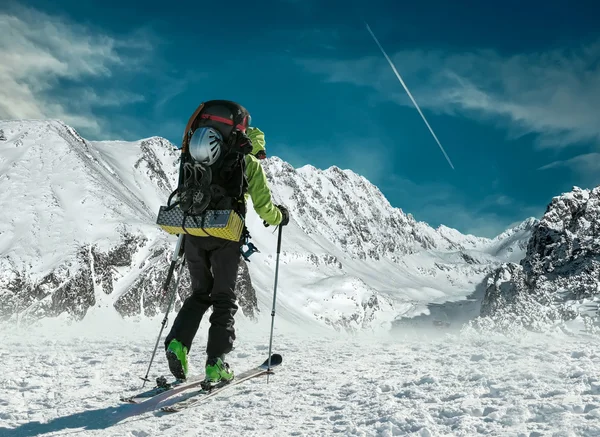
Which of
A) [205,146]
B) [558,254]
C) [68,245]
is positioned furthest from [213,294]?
[558,254]

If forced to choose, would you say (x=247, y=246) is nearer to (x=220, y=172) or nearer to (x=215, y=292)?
(x=215, y=292)

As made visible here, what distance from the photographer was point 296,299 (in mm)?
193875

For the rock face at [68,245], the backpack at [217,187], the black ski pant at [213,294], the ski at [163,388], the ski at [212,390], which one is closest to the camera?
the ski at [212,390]

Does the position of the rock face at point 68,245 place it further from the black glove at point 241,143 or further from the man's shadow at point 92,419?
the black glove at point 241,143

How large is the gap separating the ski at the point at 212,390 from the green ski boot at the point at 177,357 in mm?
470

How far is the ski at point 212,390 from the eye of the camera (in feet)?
19.0

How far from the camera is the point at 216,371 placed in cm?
668

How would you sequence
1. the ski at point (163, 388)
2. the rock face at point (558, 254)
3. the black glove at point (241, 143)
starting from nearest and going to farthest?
the ski at point (163, 388), the black glove at point (241, 143), the rock face at point (558, 254)

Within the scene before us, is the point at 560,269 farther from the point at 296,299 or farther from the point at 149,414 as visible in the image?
the point at 149,414

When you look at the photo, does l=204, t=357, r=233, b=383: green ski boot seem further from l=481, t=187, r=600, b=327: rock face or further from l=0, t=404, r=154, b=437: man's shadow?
l=481, t=187, r=600, b=327: rock face

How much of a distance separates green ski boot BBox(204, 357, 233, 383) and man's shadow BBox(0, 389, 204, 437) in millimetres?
413

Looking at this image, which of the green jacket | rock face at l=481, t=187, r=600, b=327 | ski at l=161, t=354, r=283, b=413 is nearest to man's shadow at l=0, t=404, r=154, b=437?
ski at l=161, t=354, r=283, b=413

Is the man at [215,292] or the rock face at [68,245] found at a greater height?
the rock face at [68,245]

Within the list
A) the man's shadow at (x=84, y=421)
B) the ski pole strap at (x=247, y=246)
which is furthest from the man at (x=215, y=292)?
the man's shadow at (x=84, y=421)
